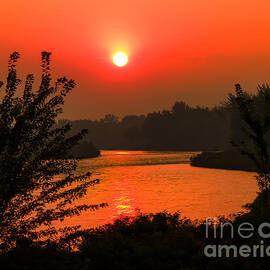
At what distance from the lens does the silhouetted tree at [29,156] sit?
21.7 feet

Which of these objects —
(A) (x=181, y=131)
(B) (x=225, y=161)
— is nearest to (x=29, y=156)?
(B) (x=225, y=161)

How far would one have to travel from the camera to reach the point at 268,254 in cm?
752

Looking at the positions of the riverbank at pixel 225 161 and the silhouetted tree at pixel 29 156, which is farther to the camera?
the riverbank at pixel 225 161

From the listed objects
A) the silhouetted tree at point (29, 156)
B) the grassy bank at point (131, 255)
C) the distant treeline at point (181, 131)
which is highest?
the distant treeline at point (181, 131)

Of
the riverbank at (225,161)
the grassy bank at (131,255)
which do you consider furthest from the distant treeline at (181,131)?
the grassy bank at (131,255)

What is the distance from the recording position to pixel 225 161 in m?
49.8

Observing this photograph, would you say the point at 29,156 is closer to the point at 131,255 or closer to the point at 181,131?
the point at 131,255

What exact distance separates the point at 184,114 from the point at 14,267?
140227mm

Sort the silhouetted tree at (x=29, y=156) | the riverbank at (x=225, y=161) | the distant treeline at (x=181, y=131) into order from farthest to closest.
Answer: the distant treeline at (x=181, y=131) < the riverbank at (x=225, y=161) < the silhouetted tree at (x=29, y=156)

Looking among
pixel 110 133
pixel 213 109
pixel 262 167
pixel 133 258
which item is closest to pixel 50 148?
pixel 133 258

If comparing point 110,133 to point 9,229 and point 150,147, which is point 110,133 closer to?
point 150,147

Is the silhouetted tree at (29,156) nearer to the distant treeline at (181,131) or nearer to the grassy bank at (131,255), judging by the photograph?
the grassy bank at (131,255)

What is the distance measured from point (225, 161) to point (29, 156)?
45.0m

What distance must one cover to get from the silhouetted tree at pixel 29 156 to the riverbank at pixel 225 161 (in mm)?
39826
